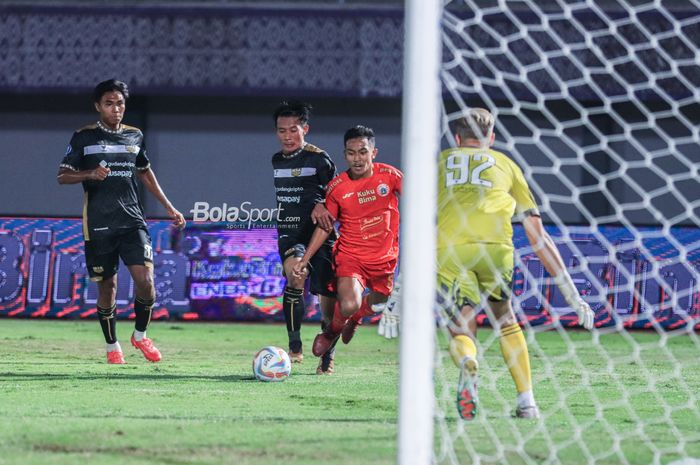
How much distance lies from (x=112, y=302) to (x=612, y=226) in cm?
585

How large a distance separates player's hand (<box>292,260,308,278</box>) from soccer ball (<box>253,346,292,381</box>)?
2.36 ft

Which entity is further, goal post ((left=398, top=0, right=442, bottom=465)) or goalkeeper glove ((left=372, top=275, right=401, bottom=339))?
goalkeeper glove ((left=372, top=275, right=401, bottom=339))

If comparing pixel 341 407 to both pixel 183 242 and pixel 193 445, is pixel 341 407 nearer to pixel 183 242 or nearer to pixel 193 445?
pixel 193 445

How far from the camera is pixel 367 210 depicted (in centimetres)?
654

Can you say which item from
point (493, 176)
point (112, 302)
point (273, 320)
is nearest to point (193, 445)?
point (493, 176)

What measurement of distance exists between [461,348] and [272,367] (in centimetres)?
169

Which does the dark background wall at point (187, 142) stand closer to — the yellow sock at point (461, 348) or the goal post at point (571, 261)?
the goal post at point (571, 261)

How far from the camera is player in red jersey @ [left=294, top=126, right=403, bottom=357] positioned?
253 inches

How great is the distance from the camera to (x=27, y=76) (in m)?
13.1

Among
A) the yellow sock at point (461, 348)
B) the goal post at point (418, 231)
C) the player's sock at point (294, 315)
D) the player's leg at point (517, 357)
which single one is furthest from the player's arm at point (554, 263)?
the player's sock at point (294, 315)

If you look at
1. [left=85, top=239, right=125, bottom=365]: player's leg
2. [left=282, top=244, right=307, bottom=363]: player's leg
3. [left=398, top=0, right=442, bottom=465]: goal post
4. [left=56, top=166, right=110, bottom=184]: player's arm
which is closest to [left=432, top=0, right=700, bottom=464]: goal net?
[left=398, top=0, right=442, bottom=465]: goal post

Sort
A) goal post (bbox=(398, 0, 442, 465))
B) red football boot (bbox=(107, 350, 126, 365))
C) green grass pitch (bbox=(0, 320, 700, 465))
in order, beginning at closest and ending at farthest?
goal post (bbox=(398, 0, 442, 465)) → green grass pitch (bbox=(0, 320, 700, 465)) → red football boot (bbox=(107, 350, 126, 365))

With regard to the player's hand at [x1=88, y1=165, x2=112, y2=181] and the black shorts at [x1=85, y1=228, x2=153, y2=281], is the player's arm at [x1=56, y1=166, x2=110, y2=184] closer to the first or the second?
the player's hand at [x1=88, y1=165, x2=112, y2=181]

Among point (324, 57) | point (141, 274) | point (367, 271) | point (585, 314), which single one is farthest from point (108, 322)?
point (324, 57)
